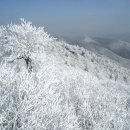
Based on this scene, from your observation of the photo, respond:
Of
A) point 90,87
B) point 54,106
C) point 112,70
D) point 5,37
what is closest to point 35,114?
point 54,106

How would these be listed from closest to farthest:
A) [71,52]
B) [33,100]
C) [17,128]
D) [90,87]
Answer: [17,128] < [33,100] < [90,87] < [71,52]

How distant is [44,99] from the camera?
1218 centimetres

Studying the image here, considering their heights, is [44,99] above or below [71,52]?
below

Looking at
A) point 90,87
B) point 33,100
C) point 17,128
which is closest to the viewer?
point 17,128

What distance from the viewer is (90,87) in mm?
18891

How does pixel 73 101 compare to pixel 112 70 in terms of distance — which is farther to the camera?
pixel 112 70

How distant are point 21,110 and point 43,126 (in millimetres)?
1135

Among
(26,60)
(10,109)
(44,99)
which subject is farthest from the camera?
(26,60)

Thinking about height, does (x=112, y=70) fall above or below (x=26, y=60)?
above

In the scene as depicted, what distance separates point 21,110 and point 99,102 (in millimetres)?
7483

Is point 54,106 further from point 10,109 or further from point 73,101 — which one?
point 73,101

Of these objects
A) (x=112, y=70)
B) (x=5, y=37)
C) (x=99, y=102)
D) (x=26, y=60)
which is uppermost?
(x=112, y=70)

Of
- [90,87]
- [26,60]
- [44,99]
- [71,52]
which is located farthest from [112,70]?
Result: [44,99]

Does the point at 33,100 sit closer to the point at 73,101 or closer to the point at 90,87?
the point at 73,101
